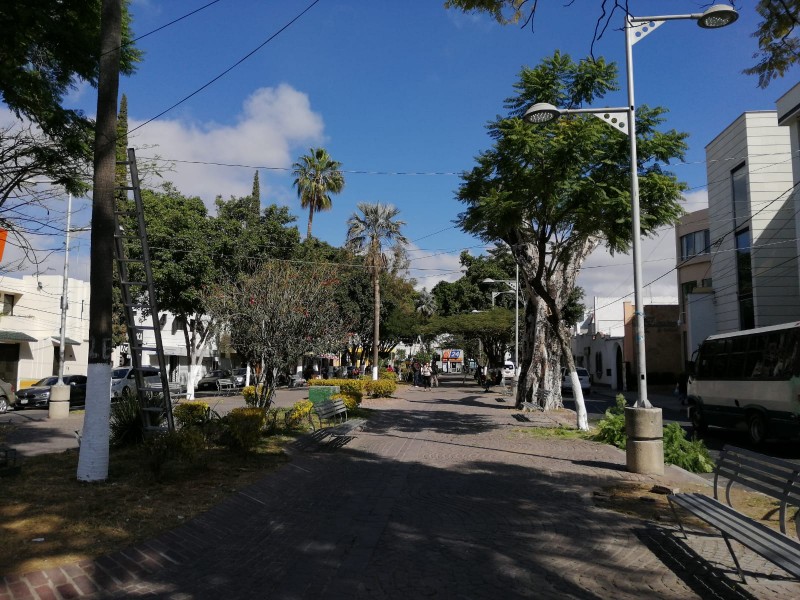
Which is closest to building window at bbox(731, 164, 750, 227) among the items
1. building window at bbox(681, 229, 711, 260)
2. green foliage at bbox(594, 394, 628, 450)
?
building window at bbox(681, 229, 711, 260)

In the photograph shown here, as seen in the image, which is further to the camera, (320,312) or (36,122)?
(320,312)

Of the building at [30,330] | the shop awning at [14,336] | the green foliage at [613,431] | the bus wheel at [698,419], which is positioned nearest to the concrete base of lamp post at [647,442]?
the green foliage at [613,431]

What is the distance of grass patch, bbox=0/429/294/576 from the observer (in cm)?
544

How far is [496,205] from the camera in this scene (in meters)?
12.8

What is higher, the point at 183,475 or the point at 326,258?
the point at 326,258

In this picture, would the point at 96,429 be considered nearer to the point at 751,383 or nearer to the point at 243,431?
the point at 243,431

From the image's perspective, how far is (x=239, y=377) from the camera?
42.0m

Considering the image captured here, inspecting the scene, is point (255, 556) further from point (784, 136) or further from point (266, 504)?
point (784, 136)

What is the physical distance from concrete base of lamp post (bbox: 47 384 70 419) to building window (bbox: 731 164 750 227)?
27.8 m

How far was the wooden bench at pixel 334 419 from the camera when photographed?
1279 cm

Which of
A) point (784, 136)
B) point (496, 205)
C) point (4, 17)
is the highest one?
point (784, 136)

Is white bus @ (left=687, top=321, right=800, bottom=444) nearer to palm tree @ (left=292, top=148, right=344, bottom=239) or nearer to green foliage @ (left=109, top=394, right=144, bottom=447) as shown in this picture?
green foliage @ (left=109, top=394, right=144, bottom=447)

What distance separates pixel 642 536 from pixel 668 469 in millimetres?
4138

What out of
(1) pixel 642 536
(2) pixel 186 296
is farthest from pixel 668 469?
(2) pixel 186 296
